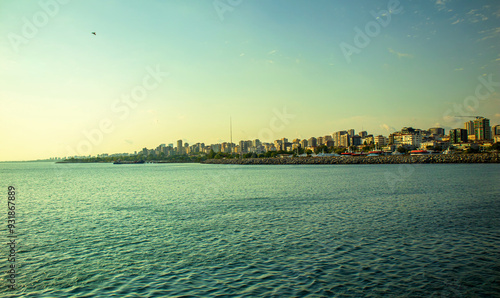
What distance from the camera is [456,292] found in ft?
34.0

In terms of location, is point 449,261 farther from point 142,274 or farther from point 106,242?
point 106,242

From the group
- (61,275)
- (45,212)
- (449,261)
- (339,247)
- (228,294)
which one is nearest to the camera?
(228,294)

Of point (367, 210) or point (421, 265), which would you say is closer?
point (421, 265)

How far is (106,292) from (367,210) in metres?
20.9

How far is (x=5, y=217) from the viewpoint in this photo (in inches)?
986

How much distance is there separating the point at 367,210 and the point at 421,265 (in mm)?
13191

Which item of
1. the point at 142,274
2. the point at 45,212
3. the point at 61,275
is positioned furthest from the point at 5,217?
the point at 142,274

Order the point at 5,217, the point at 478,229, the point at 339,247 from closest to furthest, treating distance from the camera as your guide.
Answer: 1. the point at 339,247
2. the point at 478,229
3. the point at 5,217

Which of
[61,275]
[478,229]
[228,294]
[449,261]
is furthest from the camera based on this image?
[478,229]

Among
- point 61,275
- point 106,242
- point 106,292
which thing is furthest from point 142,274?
point 106,242

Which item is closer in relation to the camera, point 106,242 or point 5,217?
point 106,242

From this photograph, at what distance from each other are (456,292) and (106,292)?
11664 mm

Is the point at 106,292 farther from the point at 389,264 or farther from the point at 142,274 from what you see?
the point at 389,264

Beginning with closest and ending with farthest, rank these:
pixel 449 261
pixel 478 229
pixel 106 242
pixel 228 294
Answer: pixel 228 294 < pixel 449 261 < pixel 106 242 < pixel 478 229
